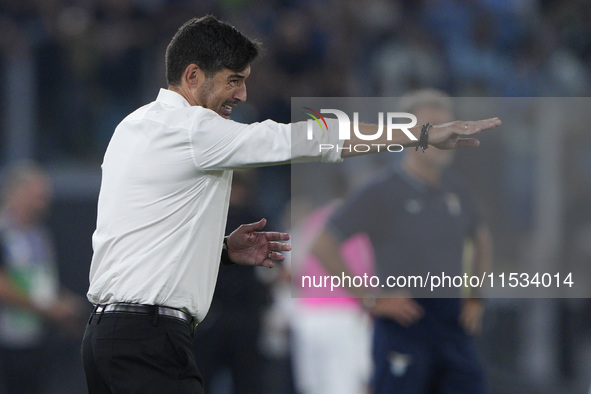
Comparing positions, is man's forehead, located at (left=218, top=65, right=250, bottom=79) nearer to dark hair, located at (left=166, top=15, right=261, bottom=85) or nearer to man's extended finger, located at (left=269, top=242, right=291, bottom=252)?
dark hair, located at (left=166, top=15, right=261, bottom=85)

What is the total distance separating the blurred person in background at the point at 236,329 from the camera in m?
7.32

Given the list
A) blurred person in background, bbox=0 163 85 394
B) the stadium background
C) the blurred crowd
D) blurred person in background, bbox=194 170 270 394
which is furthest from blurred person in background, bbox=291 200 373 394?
the blurred crowd

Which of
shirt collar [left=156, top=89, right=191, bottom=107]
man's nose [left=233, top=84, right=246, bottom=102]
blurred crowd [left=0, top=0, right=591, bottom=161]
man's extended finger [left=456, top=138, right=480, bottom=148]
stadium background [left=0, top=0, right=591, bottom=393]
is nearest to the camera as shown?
man's extended finger [left=456, top=138, right=480, bottom=148]

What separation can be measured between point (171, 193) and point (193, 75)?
536 millimetres

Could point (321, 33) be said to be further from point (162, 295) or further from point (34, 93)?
point (162, 295)

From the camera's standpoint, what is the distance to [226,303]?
733 centimetres

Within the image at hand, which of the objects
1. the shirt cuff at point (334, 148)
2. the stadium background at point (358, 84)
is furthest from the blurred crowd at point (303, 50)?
the shirt cuff at point (334, 148)

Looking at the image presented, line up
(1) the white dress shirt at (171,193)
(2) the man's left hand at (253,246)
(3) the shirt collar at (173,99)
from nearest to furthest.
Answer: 1. (1) the white dress shirt at (171,193)
2. (3) the shirt collar at (173,99)
3. (2) the man's left hand at (253,246)

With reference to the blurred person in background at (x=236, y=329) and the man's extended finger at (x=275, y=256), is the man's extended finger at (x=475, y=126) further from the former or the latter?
the blurred person in background at (x=236, y=329)

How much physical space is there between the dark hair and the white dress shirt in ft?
0.79

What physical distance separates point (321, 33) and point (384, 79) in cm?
113

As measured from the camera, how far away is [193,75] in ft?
11.7

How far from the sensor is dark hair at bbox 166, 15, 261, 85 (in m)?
3.54

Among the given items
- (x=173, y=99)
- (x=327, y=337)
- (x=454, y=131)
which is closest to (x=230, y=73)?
(x=173, y=99)
